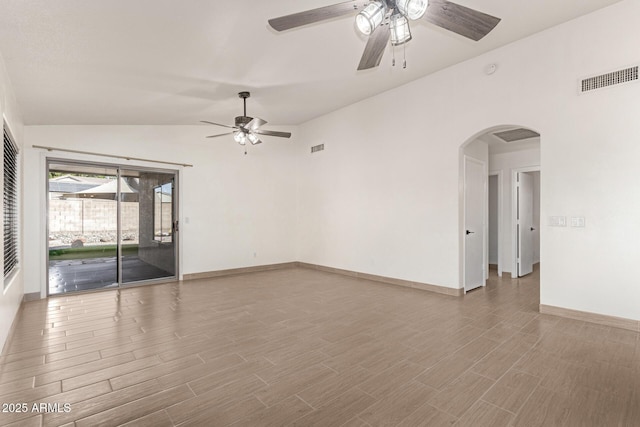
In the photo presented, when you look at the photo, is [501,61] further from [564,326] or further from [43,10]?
[43,10]

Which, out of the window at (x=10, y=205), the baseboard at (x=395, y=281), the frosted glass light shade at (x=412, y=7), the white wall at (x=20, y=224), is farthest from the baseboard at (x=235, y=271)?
the frosted glass light shade at (x=412, y=7)

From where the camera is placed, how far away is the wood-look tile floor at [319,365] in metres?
2.08

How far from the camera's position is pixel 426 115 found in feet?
17.7

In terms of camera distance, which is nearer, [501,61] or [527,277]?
[501,61]

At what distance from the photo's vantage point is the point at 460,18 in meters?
2.12

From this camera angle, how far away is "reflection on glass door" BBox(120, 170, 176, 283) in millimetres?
6168

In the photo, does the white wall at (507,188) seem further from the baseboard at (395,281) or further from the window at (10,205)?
the window at (10,205)

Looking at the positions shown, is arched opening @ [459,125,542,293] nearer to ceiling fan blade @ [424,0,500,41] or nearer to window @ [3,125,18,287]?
ceiling fan blade @ [424,0,500,41]

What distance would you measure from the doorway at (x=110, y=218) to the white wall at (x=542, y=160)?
3.56 m

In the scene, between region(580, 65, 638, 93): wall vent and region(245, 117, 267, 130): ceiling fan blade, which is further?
region(245, 117, 267, 130): ceiling fan blade

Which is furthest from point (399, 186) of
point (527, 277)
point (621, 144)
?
point (527, 277)

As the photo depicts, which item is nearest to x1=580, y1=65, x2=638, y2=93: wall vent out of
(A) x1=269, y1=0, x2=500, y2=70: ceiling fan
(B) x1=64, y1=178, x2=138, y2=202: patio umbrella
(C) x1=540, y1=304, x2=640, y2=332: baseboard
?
(A) x1=269, y1=0, x2=500, y2=70: ceiling fan

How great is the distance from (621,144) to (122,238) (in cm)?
748

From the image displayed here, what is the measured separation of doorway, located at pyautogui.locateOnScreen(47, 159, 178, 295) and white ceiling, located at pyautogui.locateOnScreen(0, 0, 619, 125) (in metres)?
1.08
